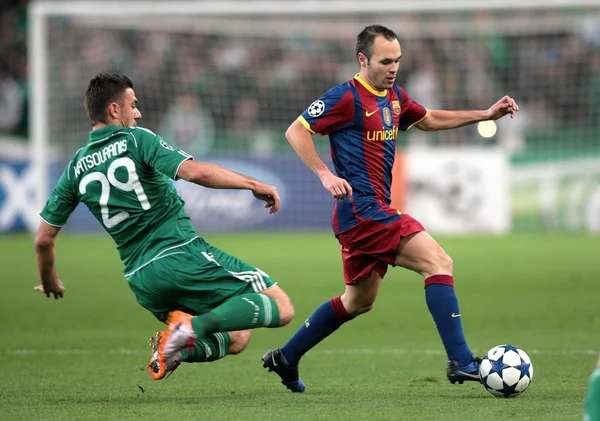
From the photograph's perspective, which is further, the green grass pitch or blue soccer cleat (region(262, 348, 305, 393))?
blue soccer cleat (region(262, 348, 305, 393))

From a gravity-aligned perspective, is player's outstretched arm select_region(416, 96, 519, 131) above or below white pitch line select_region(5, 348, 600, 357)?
above

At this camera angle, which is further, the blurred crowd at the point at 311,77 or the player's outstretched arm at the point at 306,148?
the blurred crowd at the point at 311,77

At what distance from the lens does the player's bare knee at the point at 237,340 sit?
6.34 metres

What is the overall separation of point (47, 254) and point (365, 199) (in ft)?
6.19

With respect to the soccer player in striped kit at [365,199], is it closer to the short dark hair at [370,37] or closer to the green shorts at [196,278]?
the short dark hair at [370,37]

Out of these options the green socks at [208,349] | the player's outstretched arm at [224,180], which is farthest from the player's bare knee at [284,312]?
the player's outstretched arm at [224,180]

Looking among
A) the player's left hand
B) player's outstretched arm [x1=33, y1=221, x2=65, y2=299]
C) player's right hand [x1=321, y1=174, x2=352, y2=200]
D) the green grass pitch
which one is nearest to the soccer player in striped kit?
player's right hand [x1=321, y1=174, x2=352, y2=200]

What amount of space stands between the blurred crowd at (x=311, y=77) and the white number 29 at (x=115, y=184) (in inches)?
607

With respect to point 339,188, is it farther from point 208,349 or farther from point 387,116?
point 208,349

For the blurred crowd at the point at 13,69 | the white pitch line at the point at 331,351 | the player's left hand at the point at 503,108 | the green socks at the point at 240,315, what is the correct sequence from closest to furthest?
the green socks at the point at 240,315, the player's left hand at the point at 503,108, the white pitch line at the point at 331,351, the blurred crowd at the point at 13,69

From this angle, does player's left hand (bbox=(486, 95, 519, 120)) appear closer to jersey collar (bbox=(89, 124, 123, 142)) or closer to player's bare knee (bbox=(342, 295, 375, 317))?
player's bare knee (bbox=(342, 295, 375, 317))

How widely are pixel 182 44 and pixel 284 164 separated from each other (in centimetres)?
346

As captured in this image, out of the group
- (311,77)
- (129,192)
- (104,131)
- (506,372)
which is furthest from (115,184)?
(311,77)

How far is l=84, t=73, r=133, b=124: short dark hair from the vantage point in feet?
19.7
